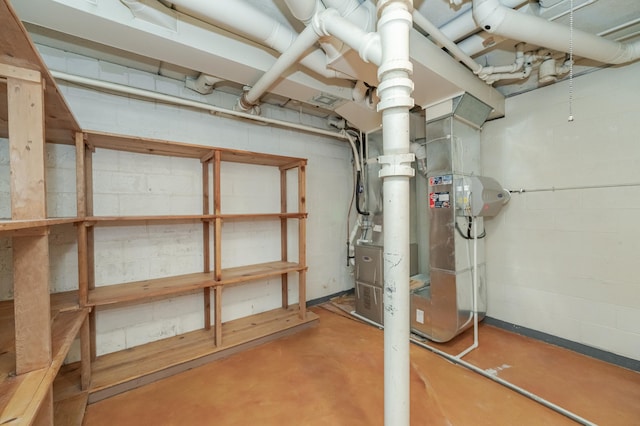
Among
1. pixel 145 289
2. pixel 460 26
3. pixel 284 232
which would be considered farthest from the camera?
pixel 284 232

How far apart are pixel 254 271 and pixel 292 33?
2033mm

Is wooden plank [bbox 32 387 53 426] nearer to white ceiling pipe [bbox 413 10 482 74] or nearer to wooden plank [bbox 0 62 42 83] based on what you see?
wooden plank [bbox 0 62 42 83]

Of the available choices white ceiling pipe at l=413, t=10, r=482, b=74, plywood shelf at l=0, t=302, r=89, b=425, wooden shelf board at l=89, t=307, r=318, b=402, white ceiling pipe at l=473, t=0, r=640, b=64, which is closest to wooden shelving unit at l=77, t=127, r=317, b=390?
wooden shelf board at l=89, t=307, r=318, b=402

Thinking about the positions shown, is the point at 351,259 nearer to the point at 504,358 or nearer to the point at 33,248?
the point at 504,358

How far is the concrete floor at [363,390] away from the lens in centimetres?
158

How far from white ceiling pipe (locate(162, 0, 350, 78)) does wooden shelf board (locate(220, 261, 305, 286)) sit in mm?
1870

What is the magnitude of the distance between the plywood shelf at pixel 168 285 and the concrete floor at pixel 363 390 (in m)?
0.65

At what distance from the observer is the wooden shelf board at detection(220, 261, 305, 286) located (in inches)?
91.4

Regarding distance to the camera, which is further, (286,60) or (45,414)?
(286,60)

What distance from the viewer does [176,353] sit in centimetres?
211

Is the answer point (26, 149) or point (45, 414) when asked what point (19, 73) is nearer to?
point (26, 149)

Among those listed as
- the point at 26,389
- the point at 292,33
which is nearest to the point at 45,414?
the point at 26,389

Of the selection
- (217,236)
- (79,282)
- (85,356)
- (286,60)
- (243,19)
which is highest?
(243,19)

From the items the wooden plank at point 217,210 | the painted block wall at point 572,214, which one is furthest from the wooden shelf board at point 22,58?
the painted block wall at point 572,214
